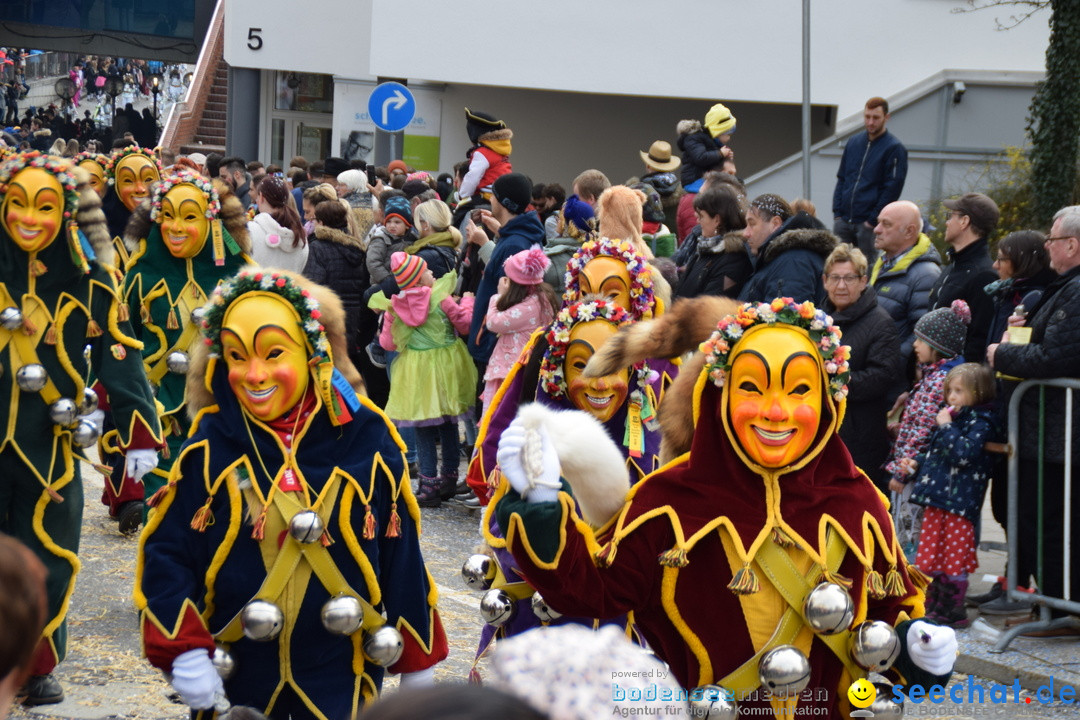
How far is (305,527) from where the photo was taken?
3734mm

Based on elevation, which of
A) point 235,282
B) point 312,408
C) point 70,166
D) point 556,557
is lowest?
point 556,557

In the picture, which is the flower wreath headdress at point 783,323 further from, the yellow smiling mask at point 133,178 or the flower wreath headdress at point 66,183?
the yellow smiling mask at point 133,178

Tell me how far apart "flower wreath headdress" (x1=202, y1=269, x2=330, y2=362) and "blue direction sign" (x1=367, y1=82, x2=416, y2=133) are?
9898mm

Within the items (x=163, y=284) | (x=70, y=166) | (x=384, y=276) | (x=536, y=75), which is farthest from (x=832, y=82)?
(x=70, y=166)

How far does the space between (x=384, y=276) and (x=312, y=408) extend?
6543 mm

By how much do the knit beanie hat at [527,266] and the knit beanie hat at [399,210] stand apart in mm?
2401

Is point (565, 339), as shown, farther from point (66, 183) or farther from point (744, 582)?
point (66, 183)

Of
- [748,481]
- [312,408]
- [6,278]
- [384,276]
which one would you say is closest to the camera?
[748,481]

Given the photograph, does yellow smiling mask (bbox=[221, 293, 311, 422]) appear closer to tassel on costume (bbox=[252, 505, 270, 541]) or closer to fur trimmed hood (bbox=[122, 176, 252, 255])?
tassel on costume (bbox=[252, 505, 270, 541])

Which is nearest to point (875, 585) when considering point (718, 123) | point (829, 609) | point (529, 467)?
point (829, 609)

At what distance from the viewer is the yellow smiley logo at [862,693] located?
3.54 meters

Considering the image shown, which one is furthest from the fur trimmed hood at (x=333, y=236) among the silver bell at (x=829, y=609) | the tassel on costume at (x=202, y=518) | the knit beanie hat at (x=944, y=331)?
the silver bell at (x=829, y=609)

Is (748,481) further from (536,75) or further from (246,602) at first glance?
(536,75)

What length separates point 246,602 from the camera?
3.79 meters
